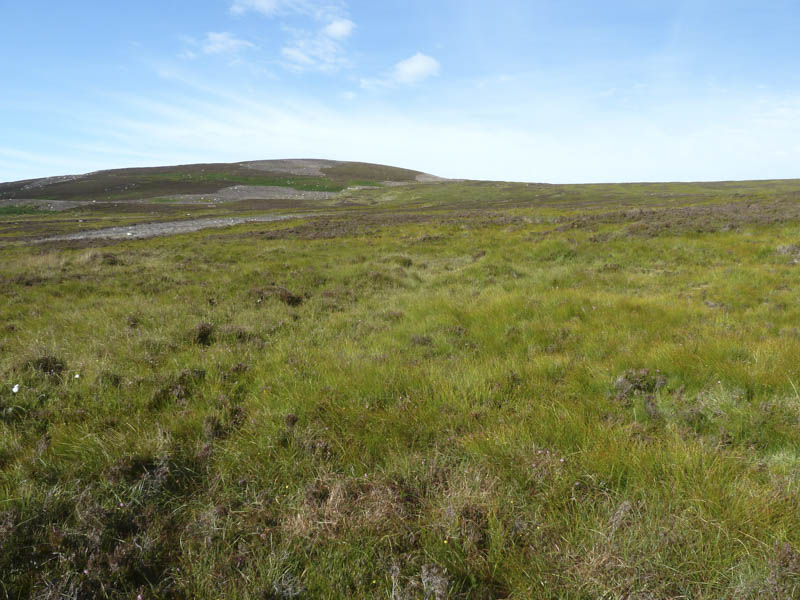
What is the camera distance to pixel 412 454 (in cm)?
320

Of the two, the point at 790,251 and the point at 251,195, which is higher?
the point at 251,195

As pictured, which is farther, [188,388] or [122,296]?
[122,296]

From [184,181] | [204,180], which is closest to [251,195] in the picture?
[204,180]

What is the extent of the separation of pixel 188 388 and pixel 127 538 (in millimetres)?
2472

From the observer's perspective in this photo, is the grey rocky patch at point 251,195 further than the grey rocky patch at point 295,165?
No

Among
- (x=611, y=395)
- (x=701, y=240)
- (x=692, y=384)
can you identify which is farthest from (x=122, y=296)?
(x=701, y=240)

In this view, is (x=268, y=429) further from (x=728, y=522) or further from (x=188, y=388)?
(x=728, y=522)

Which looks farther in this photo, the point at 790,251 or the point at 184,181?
the point at 184,181

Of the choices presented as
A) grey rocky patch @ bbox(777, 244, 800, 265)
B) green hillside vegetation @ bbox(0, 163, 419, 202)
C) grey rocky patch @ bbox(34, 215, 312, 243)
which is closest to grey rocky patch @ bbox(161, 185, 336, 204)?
green hillside vegetation @ bbox(0, 163, 419, 202)

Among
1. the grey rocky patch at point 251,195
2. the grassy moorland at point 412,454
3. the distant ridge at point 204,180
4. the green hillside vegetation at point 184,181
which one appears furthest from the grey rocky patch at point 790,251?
the green hillside vegetation at point 184,181

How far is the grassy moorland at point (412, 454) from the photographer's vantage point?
2.19m

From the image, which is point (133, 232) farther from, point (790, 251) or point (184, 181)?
point (184, 181)

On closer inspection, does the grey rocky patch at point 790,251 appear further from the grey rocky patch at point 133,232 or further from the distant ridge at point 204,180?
the distant ridge at point 204,180

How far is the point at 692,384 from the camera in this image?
4320mm
